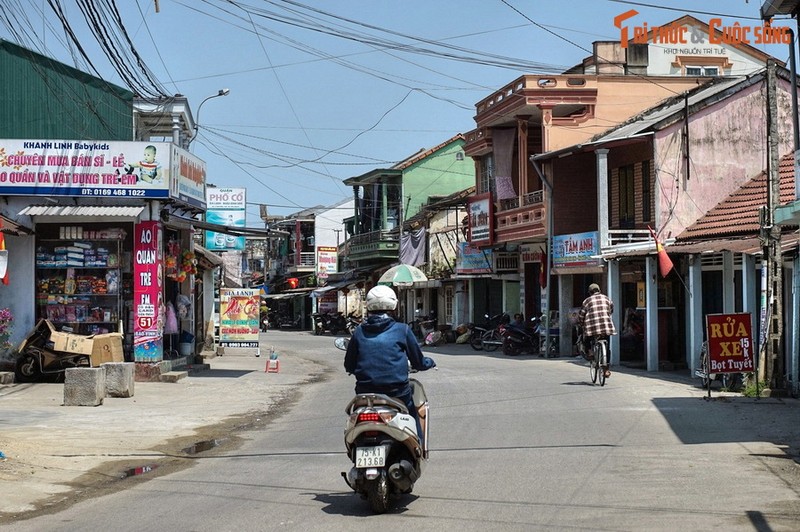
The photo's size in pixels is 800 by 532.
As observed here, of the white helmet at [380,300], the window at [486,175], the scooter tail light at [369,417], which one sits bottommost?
the scooter tail light at [369,417]

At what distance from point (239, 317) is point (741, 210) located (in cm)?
1411

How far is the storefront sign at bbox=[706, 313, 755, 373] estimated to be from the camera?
1580 cm

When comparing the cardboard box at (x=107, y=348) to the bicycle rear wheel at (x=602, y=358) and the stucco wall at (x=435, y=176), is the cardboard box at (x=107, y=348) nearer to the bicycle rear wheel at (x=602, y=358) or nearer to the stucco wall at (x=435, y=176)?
the bicycle rear wheel at (x=602, y=358)

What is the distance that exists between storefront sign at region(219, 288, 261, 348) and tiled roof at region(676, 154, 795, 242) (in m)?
12.0

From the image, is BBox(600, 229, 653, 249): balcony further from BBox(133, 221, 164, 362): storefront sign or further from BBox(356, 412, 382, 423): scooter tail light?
BBox(356, 412, 382, 423): scooter tail light

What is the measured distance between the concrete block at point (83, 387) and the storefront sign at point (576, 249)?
15.6 metres

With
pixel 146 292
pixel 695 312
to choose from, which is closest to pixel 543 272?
pixel 695 312

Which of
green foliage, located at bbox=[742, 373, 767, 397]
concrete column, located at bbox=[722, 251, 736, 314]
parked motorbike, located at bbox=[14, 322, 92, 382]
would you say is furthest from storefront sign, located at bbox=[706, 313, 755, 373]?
parked motorbike, located at bbox=[14, 322, 92, 382]

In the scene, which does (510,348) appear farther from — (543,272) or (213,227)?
(213,227)

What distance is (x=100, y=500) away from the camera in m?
8.73

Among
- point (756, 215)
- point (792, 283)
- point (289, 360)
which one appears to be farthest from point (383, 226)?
point (792, 283)

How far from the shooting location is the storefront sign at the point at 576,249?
2772 cm

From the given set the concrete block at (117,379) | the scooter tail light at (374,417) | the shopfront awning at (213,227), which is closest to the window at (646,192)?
the shopfront awning at (213,227)

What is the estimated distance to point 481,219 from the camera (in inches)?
1460
